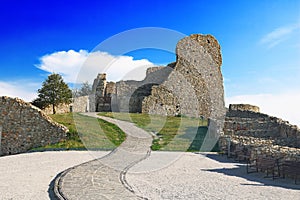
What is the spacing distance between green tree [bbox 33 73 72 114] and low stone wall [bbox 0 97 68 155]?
32.5 feet

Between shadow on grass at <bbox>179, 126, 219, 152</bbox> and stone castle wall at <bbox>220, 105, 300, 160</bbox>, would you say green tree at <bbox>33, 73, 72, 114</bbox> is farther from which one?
stone castle wall at <bbox>220, 105, 300, 160</bbox>

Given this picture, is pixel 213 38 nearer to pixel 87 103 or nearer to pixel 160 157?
pixel 87 103

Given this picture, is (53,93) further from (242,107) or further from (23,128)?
(242,107)

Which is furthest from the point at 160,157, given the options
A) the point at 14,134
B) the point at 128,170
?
the point at 14,134

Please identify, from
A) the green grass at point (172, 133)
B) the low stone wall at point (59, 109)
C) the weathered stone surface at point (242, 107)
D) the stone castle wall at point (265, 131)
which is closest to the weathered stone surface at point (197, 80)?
the weathered stone surface at point (242, 107)

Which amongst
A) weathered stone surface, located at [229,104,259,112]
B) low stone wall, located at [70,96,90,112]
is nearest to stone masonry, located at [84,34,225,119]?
weathered stone surface, located at [229,104,259,112]

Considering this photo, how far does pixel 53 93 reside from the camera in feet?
90.3

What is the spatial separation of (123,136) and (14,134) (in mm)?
6242

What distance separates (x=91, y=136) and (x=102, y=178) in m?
Answer: 8.06

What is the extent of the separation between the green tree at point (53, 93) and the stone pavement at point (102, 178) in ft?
47.8

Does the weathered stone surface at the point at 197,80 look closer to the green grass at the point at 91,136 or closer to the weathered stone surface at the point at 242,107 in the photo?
the weathered stone surface at the point at 242,107

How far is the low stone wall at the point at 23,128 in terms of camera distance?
53.6 feet

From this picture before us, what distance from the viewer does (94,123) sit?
63.8ft

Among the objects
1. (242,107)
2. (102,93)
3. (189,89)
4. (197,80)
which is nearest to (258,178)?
(242,107)
